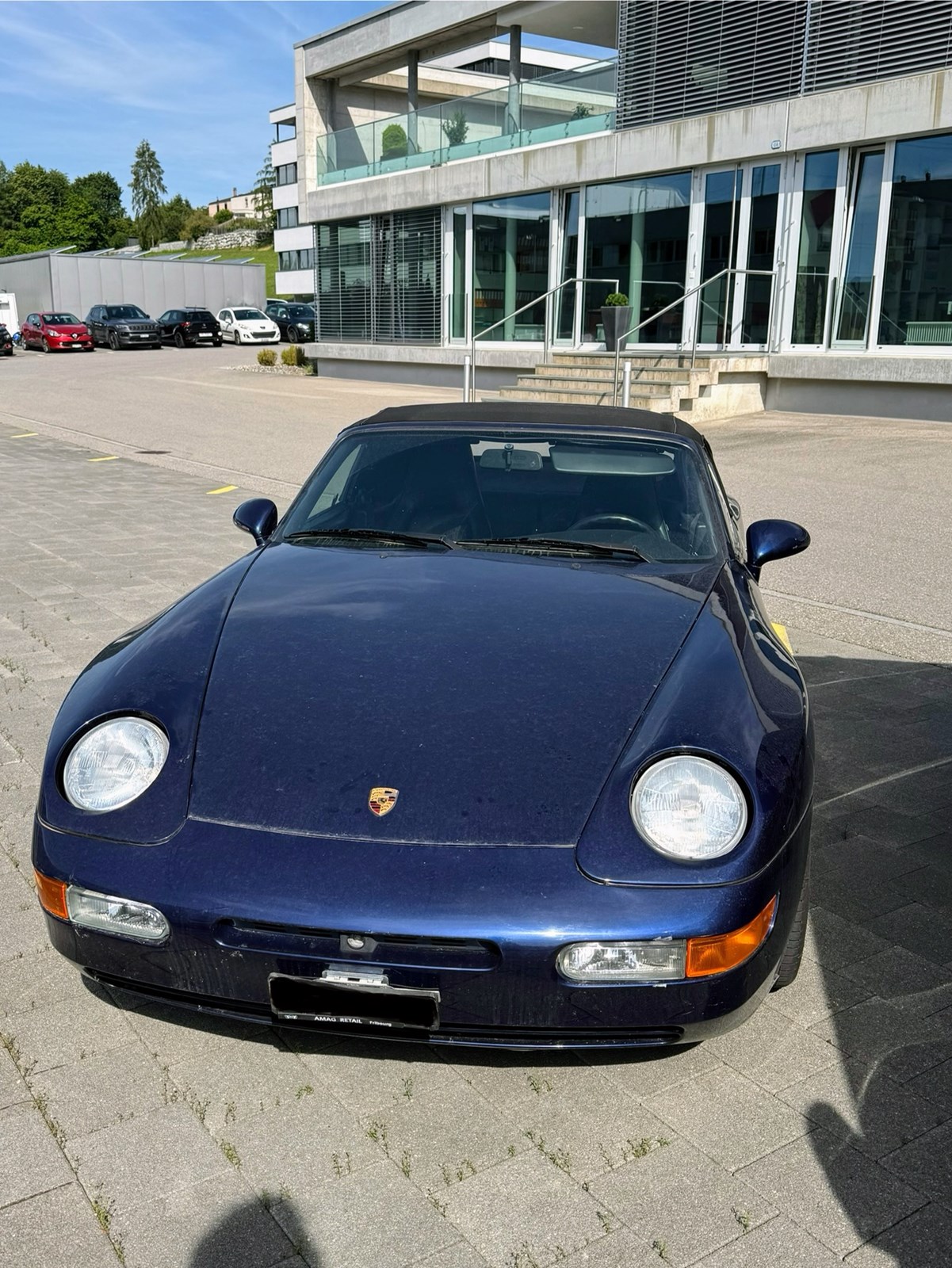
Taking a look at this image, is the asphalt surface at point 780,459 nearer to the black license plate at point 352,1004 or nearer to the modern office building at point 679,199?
the modern office building at point 679,199

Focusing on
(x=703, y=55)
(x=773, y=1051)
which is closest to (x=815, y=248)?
(x=703, y=55)

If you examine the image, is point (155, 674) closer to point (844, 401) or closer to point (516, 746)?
point (516, 746)

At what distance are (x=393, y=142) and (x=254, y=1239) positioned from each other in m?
28.4

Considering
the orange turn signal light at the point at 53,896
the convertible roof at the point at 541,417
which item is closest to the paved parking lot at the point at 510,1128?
the orange turn signal light at the point at 53,896

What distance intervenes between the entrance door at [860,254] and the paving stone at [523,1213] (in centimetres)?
1798

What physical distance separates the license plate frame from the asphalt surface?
15.7 ft

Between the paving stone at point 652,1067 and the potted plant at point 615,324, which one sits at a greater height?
the potted plant at point 615,324

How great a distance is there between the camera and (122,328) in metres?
42.9

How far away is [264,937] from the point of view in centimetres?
240

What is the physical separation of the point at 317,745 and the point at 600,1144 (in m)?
1.09

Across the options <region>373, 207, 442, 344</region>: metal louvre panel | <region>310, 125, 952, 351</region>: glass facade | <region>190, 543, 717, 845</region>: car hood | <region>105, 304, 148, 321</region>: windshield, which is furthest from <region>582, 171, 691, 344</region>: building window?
<region>105, 304, 148, 321</region>: windshield

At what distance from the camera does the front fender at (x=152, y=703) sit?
2621 mm

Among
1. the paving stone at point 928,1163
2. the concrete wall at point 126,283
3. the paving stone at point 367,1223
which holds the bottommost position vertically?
the paving stone at point 928,1163

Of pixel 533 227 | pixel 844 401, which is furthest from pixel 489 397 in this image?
pixel 844 401
